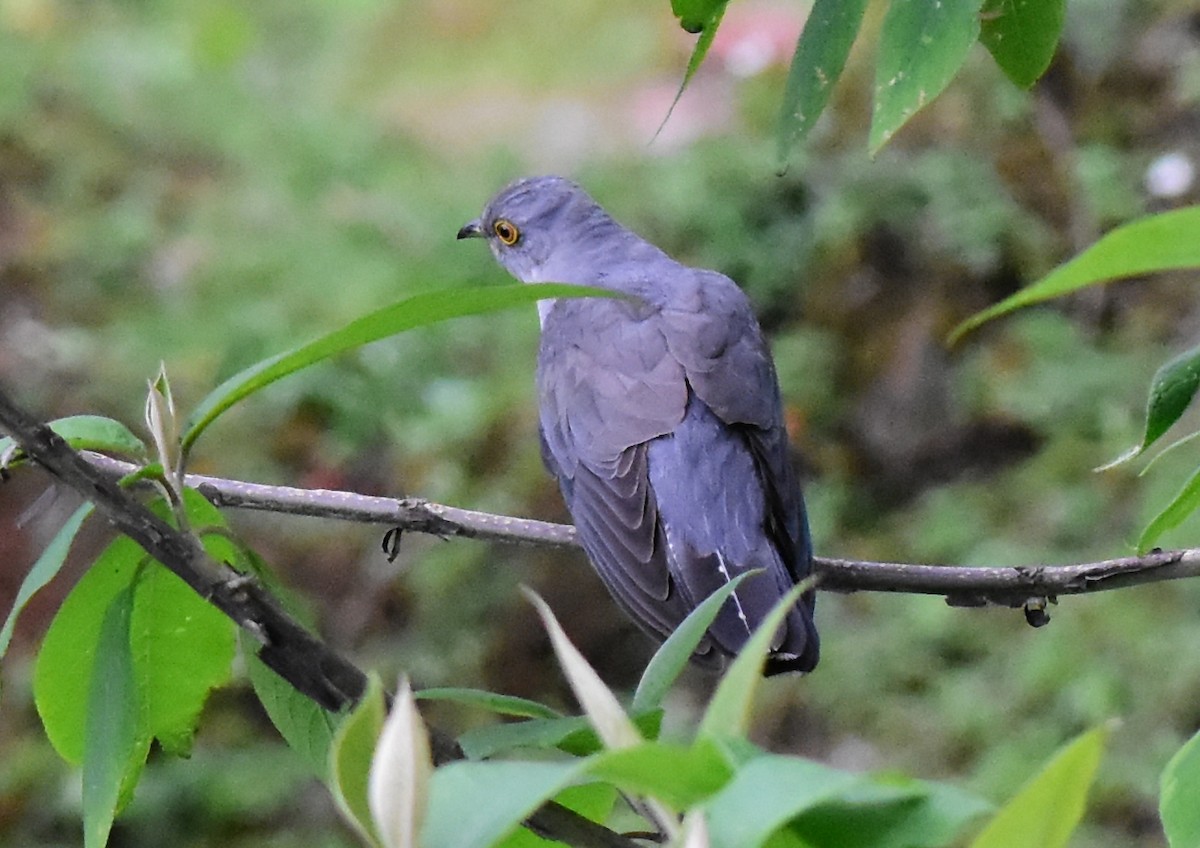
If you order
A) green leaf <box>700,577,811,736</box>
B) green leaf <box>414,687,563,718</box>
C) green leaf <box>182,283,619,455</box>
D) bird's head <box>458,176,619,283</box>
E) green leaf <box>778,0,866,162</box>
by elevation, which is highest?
bird's head <box>458,176,619,283</box>

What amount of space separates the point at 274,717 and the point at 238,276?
5636 millimetres

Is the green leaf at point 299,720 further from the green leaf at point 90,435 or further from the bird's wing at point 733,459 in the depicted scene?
the bird's wing at point 733,459

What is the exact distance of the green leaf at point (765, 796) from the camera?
690mm

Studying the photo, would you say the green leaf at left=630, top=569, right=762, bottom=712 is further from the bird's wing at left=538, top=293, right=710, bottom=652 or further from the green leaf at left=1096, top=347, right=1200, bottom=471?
the bird's wing at left=538, top=293, right=710, bottom=652

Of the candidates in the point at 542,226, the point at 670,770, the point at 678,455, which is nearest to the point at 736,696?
the point at 670,770

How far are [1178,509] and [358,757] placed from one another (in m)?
0.76

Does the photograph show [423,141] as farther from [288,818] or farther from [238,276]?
[288,818]

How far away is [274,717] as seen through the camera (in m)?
1.34

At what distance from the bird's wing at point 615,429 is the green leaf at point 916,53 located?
4.46 ft

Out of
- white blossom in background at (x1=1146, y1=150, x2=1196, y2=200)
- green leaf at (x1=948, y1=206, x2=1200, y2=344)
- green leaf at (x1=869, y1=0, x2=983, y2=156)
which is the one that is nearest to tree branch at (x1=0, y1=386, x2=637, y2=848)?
green leaf at (x1=948, y1=206, x2=1200, y2=344)

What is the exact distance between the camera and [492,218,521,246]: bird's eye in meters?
3.75

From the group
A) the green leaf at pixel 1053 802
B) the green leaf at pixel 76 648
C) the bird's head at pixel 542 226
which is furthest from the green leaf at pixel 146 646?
the bird's head at pixel 542 226

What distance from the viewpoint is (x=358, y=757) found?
0.85 metres

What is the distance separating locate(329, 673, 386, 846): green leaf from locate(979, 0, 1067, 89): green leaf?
912 millimetres
